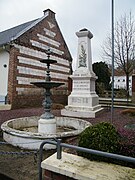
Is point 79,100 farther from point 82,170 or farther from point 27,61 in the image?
point 82,170

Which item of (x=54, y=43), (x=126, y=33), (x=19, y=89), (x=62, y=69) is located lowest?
(x=19, y=89)

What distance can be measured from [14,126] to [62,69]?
439 inches

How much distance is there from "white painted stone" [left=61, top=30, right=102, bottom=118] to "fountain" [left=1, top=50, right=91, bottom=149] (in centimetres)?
228

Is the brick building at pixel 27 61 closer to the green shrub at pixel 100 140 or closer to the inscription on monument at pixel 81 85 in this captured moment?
the inscription on monument at pixel 81 85

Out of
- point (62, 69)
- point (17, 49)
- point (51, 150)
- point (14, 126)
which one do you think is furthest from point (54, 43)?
point (51, 150)

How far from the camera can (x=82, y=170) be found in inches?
104

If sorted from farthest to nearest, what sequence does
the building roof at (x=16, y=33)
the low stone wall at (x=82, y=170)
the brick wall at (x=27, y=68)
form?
the building roof at (x=16, y=33) < the brick wall at (x=27, y=68) < the low stone wall at (x=82, y=170)

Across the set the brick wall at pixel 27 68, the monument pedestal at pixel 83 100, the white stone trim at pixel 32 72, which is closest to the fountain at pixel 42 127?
the monument pedestal at pixel 83 100

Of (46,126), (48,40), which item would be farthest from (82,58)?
(48,40)

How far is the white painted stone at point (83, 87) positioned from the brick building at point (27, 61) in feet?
13.6

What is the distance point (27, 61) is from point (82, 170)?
37.8 feet

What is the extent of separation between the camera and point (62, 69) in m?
17.4

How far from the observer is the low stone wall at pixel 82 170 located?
250 cm

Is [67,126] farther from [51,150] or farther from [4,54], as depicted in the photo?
[4,54]
